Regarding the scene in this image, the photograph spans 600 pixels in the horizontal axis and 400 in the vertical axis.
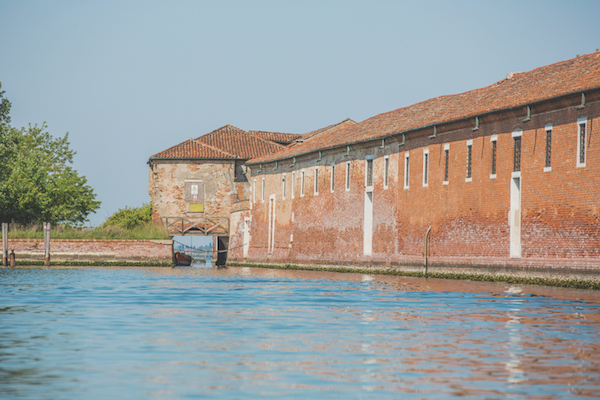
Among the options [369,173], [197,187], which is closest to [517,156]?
[369,173]

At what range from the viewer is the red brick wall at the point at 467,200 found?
74.0ft

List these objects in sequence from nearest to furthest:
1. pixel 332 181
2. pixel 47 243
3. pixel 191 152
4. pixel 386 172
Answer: pixel 386 172
pixel 332 181
pixel 47 243
pixel 191 152

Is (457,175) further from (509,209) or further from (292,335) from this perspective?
(292,335)

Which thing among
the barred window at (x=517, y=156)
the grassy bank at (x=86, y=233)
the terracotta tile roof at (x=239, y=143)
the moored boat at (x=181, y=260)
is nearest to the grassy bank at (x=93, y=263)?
the grassy bank at (x=86, y=233)

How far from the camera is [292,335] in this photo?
401 inches

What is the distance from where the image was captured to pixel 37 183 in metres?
52.0

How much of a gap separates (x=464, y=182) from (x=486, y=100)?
287 cm

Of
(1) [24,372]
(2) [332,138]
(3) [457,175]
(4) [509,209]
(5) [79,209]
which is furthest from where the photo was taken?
(5) [79,209]

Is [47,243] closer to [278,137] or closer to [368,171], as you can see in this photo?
[368,171]

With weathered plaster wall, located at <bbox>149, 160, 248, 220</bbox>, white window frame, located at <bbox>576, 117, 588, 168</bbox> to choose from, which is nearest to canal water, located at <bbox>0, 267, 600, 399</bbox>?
white window frame, located at <bbox>576, 117, 588, 168</bbox>

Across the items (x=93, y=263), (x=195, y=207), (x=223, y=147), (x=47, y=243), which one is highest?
(x=223, y=147)

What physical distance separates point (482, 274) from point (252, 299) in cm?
1128

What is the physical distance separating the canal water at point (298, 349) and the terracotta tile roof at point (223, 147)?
3726 cm

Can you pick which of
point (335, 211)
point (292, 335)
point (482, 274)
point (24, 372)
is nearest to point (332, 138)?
point (335, 211)
